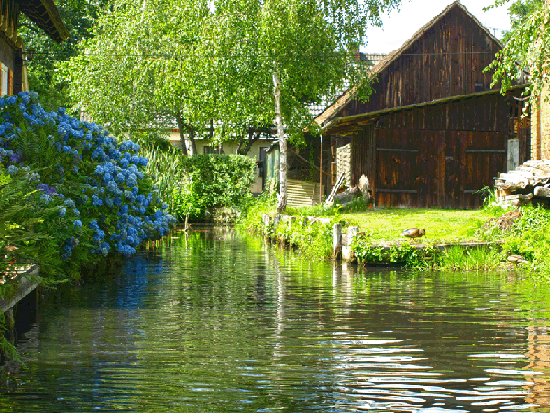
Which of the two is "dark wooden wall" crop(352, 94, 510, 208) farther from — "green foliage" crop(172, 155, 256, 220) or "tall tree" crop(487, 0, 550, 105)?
"tall tree" crop(487, 0, 550, 105)

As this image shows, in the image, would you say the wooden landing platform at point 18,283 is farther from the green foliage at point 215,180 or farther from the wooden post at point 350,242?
the green foliage at point 215,180

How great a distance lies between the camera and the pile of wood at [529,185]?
1611cm

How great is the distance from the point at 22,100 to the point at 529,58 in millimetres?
8519

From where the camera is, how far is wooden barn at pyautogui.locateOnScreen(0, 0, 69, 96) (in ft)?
44.2

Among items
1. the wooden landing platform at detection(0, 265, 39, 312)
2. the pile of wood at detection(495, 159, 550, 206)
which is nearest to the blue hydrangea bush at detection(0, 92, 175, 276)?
the wooden landing platform at detection(0, 265, 39, 312)

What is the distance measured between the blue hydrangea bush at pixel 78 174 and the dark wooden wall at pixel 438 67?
48.4 feet

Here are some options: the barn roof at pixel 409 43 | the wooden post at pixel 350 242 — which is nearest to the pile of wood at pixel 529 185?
the wooden post at pixel 350 242

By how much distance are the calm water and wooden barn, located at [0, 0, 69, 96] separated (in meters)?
4.86

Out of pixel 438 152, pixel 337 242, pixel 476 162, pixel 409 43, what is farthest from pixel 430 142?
pixel 337 242

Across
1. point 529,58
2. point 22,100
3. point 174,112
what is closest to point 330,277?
point 529,58

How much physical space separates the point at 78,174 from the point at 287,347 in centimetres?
665

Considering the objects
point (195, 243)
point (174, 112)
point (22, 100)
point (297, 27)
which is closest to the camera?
point (22, 100)

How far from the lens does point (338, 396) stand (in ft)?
17.6

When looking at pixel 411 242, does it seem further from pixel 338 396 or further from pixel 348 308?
pixel 338 396
